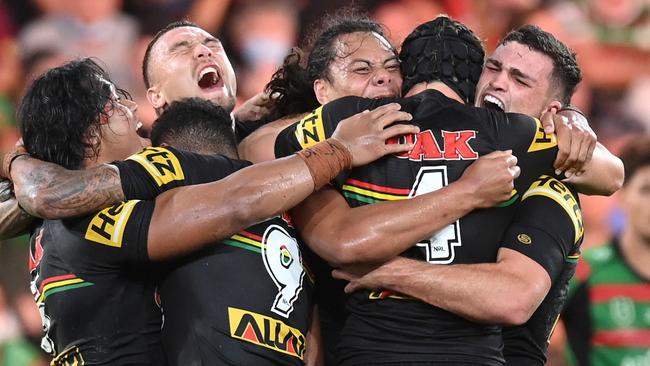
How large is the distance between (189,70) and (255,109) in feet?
1.42

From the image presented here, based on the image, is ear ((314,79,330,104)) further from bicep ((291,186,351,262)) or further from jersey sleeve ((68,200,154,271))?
jersey sleeve ((68,200,154,271))

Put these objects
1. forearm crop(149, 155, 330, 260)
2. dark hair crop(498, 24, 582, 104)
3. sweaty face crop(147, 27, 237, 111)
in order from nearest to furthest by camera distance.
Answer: forearm crop(149, 155, 330, 260) → dark hair crop(498, 24, 582, 104) → sweaty face crop(147, 27, 237, 111)

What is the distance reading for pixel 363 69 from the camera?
4539 millimetres

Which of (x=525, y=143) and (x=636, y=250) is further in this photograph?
(x=636, y=250)

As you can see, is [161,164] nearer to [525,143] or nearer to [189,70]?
[525,143]

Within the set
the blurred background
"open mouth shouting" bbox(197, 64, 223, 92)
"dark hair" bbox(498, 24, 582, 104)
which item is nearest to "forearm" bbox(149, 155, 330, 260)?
"dark hair" bbox(498, 24, 582, 104)

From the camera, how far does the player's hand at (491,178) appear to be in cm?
366

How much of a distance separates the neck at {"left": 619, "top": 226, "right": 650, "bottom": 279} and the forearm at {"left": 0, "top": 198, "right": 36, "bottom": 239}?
4.83 meters

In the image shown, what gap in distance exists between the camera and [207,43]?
5414 mm

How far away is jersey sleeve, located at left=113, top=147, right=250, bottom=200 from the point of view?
145 inches

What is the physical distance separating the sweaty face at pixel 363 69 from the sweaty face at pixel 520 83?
0.43 m

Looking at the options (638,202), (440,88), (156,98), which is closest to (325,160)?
(440,88)

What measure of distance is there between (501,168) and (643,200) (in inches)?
178

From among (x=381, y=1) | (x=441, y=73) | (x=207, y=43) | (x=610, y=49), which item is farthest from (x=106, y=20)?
(x=441, y=73)
